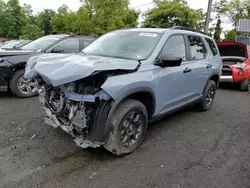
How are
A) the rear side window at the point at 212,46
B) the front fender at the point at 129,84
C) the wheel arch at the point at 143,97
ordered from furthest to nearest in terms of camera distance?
the rear side window at the point at 212,46 < the wheel arch at the point at 143,97 < the front fender at the point at 129,84

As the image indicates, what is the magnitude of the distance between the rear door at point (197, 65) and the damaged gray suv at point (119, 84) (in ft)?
0.07

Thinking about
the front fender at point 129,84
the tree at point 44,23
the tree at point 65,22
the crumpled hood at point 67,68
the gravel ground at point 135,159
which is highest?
the tree at point 44,23

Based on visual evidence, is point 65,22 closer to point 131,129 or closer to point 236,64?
point 236,64

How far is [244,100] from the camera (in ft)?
22.9

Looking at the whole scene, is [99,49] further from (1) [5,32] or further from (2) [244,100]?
(1) [5,32]

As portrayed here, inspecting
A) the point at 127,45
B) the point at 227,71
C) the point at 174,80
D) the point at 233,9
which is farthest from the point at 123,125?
the point at 233,9

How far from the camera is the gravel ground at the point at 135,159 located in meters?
2.71

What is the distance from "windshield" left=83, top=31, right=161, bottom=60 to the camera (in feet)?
11.8

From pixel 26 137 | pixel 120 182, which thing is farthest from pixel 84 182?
pixel 26 137

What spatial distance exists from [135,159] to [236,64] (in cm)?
660

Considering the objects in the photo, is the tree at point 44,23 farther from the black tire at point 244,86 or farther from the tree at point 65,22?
the black tire at point 244,86

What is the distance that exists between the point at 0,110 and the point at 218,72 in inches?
193

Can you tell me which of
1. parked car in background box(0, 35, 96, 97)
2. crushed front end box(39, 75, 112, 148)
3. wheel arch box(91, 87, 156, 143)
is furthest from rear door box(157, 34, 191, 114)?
parked car in background box(0, 35, 96, 97)

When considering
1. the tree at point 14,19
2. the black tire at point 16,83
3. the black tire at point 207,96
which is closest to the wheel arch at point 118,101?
the black tire at point 207,96
